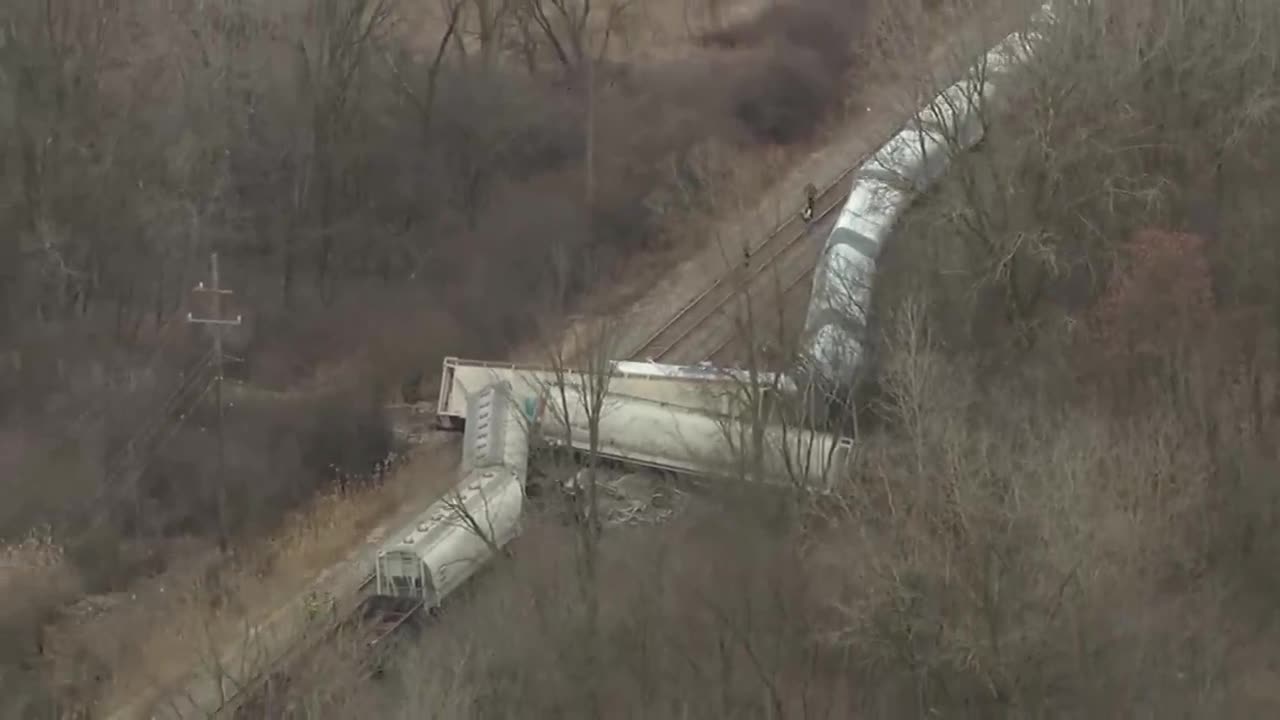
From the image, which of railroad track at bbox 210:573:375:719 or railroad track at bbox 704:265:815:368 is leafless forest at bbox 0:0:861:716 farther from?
railroad track at bbox 704:265:815:368

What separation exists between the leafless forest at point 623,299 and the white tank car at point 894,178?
591mm

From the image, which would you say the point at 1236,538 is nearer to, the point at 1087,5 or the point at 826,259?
the point at 826,259

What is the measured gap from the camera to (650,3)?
155 ft

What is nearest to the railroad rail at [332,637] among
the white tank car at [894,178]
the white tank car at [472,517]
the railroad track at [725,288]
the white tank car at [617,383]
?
the white tank car at [472,517]

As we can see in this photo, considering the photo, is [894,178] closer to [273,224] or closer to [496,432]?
[496,432]

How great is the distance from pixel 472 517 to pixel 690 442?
426cm

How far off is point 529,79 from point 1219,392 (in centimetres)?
2366

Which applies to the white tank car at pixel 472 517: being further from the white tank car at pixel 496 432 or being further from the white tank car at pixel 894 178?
the white tank car at pixel 894 178

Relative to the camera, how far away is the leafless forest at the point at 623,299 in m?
17.5

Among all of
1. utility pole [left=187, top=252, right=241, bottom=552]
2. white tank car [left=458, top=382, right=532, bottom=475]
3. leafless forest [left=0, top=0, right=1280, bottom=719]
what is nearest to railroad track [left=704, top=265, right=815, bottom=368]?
leafless forest [left=0, top=0, right=1280, bottom=719]

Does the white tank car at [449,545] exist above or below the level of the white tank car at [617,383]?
below

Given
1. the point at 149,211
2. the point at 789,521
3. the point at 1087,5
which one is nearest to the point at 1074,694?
the point at 789,521

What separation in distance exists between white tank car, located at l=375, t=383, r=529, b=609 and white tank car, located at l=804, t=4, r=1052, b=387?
5.63m

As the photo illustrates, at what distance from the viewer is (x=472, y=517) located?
22781mm
